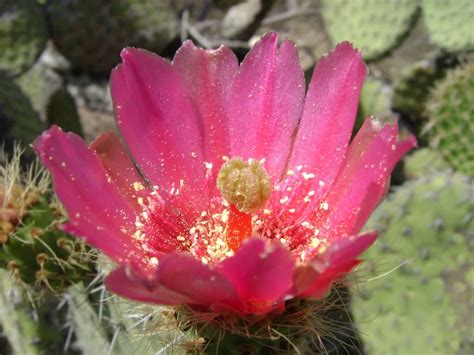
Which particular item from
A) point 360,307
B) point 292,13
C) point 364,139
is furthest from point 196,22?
point 364,139

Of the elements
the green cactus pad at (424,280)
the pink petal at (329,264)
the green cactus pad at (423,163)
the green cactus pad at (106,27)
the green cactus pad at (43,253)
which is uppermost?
the pink petal at (329,264)

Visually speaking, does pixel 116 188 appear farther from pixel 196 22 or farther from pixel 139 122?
pixel 196 22

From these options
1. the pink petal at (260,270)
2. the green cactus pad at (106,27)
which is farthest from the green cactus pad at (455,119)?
the pink petal at (260,270)

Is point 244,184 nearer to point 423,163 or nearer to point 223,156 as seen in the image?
point 223,156

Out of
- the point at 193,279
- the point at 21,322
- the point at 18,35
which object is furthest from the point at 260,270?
the point at 18,35

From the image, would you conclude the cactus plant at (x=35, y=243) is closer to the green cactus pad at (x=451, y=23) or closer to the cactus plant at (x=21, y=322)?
the cactus plant at (x=21, y=322)

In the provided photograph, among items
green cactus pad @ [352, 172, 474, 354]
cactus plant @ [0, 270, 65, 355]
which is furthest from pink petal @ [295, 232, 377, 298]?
green cactus pad @ [352, 172, 474, 354]

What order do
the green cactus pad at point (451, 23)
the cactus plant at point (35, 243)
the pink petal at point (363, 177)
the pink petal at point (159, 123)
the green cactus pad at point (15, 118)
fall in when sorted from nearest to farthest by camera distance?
the pink petal at point (363, 177), the pink petal at point (159, 123), the cactus plant at point (35, 243), the green cactus pad at point (15, 118), the green cactus pad at point (451, 23)
